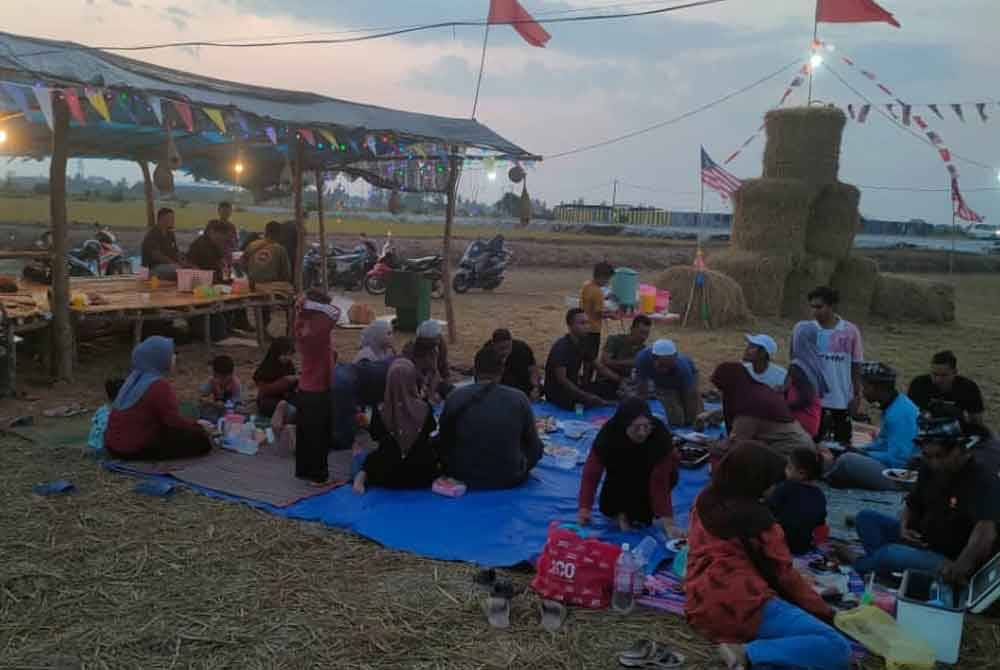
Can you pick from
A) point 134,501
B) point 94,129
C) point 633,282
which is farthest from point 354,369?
point 94,129

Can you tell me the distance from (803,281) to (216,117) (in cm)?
1147

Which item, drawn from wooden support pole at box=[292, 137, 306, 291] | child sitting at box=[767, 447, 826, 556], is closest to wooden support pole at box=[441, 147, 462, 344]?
wooden support pole at box=[292, 137, 306, 291]

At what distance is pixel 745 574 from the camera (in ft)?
11.2

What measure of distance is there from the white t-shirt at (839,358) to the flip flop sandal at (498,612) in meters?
3.88

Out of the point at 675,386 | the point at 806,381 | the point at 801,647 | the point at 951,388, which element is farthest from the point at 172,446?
the point at 951,388

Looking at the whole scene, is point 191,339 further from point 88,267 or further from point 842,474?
point 842,474

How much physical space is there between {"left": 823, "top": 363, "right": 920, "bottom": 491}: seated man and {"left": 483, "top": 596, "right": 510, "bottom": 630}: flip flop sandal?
3094mm

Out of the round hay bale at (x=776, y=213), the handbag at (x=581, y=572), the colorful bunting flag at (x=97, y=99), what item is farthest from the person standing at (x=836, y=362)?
the round hay bale at (x=776, y=213)

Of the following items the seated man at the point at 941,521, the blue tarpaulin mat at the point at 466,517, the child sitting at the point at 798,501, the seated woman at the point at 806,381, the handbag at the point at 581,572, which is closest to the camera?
the seated man at the point at 941,521

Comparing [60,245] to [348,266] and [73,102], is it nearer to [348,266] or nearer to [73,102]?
[73,102]

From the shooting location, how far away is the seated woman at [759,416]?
5.32 m

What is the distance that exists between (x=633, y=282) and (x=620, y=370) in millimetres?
3406

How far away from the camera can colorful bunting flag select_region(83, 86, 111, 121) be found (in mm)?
6945

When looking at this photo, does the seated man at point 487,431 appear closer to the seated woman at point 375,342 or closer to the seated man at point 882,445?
the seated woman at point 375,342
